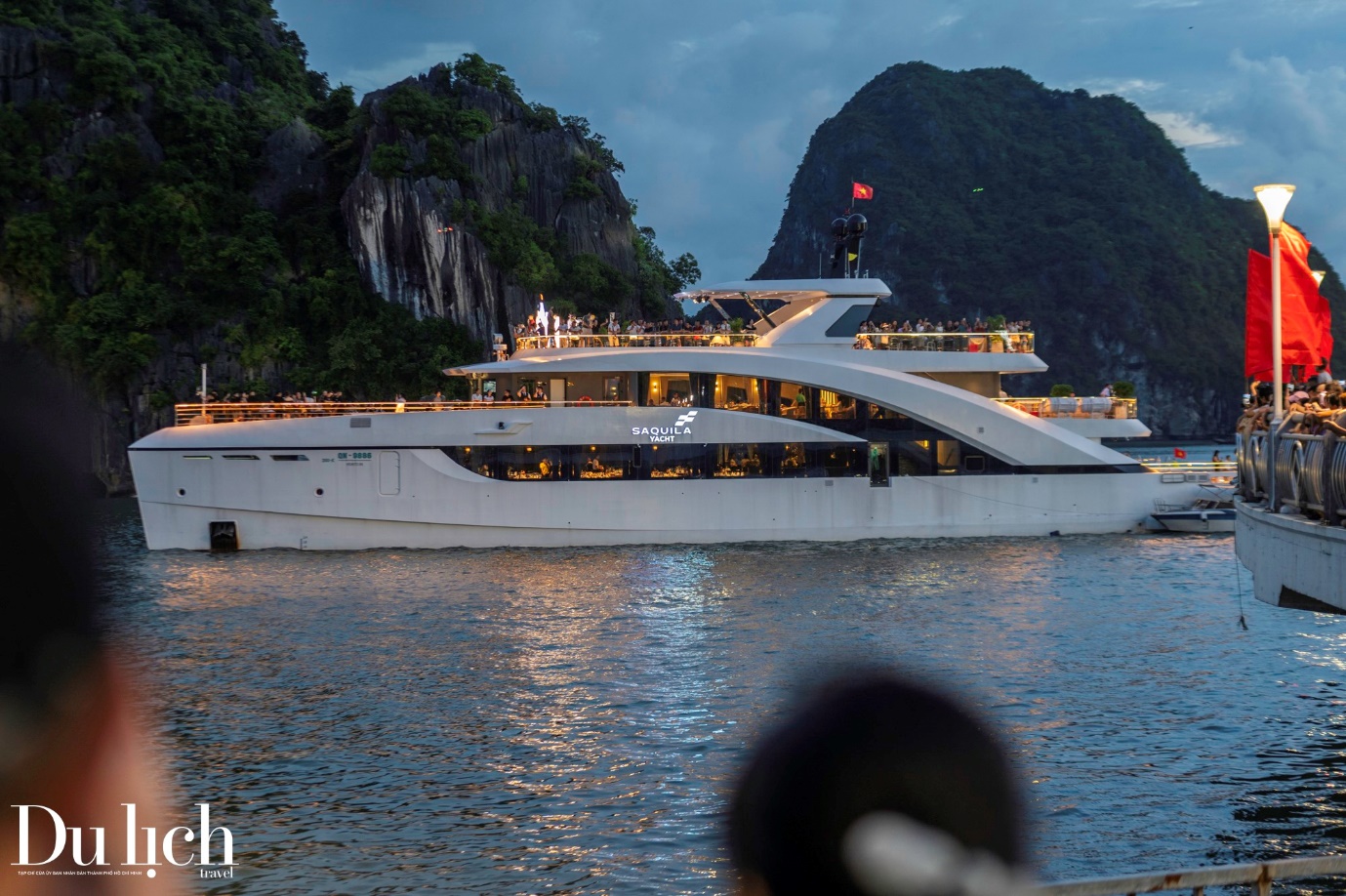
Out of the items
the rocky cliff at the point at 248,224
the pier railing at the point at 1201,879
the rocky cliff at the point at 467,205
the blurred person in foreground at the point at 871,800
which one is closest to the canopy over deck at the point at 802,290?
the blurred person in foreground at the point at 871,800

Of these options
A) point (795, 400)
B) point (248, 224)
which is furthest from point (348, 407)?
point (248, 224)

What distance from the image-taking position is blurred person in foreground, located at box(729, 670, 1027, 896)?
405 inches

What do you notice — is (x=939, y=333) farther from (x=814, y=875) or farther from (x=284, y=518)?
(x=814, y=875)

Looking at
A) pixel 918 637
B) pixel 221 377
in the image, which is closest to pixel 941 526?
pixel 918 637

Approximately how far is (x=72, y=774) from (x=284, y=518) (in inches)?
740

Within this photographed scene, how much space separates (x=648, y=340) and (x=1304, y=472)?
2452 centimetres

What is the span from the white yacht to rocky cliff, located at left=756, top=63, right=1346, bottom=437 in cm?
9227

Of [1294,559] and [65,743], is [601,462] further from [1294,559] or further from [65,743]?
[1294,559]

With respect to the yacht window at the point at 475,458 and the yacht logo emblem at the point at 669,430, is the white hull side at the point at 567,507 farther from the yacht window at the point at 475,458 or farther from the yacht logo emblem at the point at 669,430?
the yacht logo emblem at the point at 669,430

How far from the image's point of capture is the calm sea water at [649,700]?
1057 cm

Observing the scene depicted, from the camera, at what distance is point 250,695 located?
631 inches

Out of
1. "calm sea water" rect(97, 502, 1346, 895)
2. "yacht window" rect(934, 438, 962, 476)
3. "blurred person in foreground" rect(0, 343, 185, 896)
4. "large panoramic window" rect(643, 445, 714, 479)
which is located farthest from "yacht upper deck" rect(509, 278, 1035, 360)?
"blurred person in foreground" rect(0, 343, 185, 896)

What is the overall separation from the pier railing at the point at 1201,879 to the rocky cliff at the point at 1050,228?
120669mm

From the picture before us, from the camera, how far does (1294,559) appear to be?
34.9 ft
